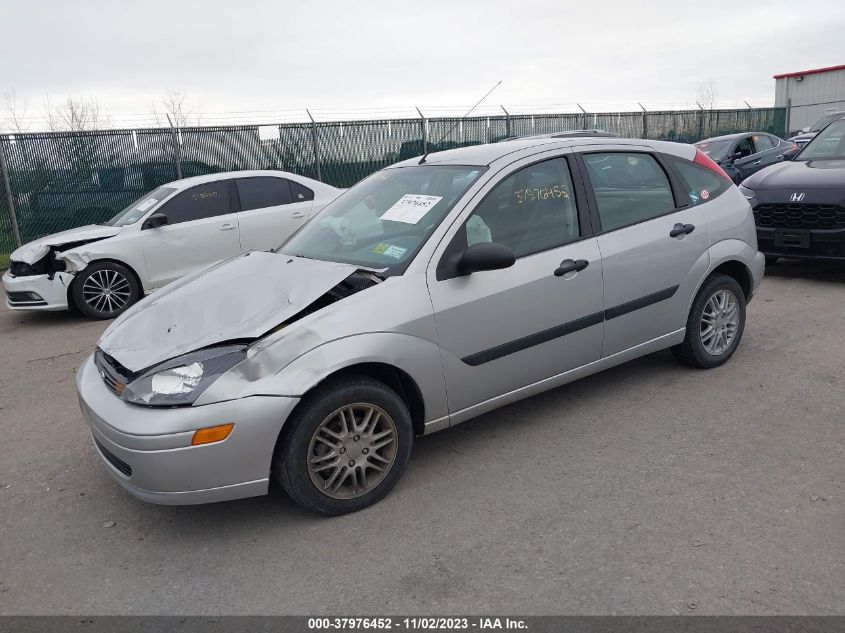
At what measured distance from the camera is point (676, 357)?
16.9 ft

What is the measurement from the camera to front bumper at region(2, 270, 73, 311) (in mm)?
7922

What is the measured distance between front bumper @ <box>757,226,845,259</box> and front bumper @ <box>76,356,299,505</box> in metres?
6.29

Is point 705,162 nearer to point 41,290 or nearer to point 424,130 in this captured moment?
point 41,290

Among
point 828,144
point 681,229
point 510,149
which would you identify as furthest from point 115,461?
Answer: point 828,144

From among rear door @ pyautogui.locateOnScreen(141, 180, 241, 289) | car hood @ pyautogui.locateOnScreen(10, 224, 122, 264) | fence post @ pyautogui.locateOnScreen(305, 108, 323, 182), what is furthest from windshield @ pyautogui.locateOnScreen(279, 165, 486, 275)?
fence post @ pyautogui.locateOnScreen(305, 108, 323, 182)

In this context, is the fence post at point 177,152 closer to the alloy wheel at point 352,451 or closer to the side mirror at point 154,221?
the side mirror at point 154,221

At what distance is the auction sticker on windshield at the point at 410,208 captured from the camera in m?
4.00

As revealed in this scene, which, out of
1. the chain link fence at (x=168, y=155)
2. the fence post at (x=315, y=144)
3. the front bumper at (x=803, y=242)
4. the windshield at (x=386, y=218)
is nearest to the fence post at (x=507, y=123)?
the chain link fence at (x=168, y=155)

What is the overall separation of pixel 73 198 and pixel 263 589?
12575 millimetres

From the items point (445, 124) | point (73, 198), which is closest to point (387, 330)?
point (73, 198)

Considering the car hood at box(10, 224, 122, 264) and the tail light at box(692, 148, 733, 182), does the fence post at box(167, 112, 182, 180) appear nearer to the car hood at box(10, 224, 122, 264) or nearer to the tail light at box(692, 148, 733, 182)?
the car hood at box(10, 224, 122, 264)

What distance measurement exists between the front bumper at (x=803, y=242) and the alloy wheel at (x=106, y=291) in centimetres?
720

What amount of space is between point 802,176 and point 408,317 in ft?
20.2
